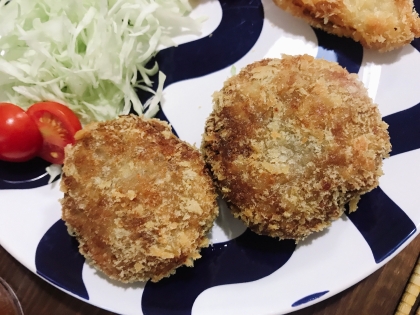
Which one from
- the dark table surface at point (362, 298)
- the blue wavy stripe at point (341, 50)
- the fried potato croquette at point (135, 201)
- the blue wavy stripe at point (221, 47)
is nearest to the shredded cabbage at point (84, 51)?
the blue wavy stripe at point (221, 47)

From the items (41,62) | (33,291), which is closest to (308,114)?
(41,62)

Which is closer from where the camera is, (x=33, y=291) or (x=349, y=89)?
(x=349, y=89)

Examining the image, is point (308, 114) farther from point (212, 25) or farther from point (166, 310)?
point (166, 310)

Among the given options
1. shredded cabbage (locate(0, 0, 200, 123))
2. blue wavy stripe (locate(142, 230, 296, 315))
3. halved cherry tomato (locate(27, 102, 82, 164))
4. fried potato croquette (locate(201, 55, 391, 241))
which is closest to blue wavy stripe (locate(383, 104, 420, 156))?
fried potato croquette (locate(201, 55, 391, 241))

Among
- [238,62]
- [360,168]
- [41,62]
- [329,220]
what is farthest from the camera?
[238,62]

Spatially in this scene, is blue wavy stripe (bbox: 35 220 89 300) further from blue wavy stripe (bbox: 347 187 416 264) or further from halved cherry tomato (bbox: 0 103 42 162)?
blue wavy stripe (bbox: 347 187 416 264)

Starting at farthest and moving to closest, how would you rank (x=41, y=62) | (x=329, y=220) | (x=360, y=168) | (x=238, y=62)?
1. (x=238, y=62)
2. (x=41, y=62)
3. (x=329, y=220)
4. (x=360, y=168)
